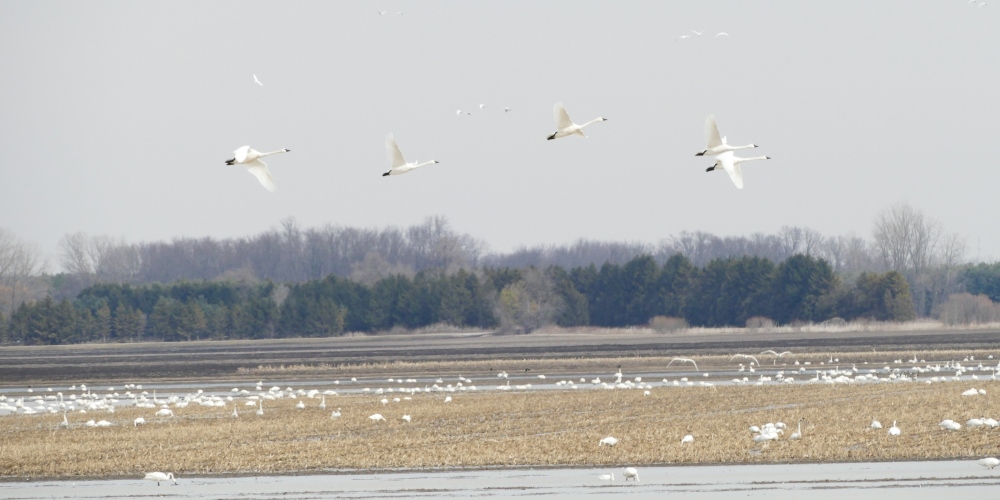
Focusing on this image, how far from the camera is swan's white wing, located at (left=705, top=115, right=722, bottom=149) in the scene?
23359mm

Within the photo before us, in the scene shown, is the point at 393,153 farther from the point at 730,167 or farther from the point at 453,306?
the point at 453,306

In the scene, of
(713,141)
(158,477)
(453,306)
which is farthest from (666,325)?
(158,477)

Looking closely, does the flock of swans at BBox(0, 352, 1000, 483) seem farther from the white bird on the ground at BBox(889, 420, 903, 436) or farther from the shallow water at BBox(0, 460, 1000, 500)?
the shallow water at BBox(0, 460, 1000, 500)

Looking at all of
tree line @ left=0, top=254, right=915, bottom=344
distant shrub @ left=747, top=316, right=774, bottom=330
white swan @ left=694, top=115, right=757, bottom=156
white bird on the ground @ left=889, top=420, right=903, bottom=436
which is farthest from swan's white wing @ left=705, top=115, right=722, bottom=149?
tree line @ left=0, top=254, right=915, bottom=344

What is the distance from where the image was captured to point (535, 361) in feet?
171

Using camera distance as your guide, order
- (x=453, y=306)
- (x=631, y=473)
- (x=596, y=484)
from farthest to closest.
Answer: (x=453, y=306) → (x=596, y=484) → (x=631, y=473)

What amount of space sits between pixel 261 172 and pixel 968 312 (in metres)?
73.7

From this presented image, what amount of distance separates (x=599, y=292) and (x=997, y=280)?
36.8 m

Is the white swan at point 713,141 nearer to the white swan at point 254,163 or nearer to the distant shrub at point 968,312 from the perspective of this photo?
the white swan at point 254,163

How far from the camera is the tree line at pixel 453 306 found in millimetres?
97562

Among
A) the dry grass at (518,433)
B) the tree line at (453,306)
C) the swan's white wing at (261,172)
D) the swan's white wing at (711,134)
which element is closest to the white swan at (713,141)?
the swan's white wing at (711,134)

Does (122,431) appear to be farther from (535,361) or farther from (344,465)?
(535,361)

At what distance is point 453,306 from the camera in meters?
104

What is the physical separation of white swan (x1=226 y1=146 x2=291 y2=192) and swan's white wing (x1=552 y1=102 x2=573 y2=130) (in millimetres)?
5705
